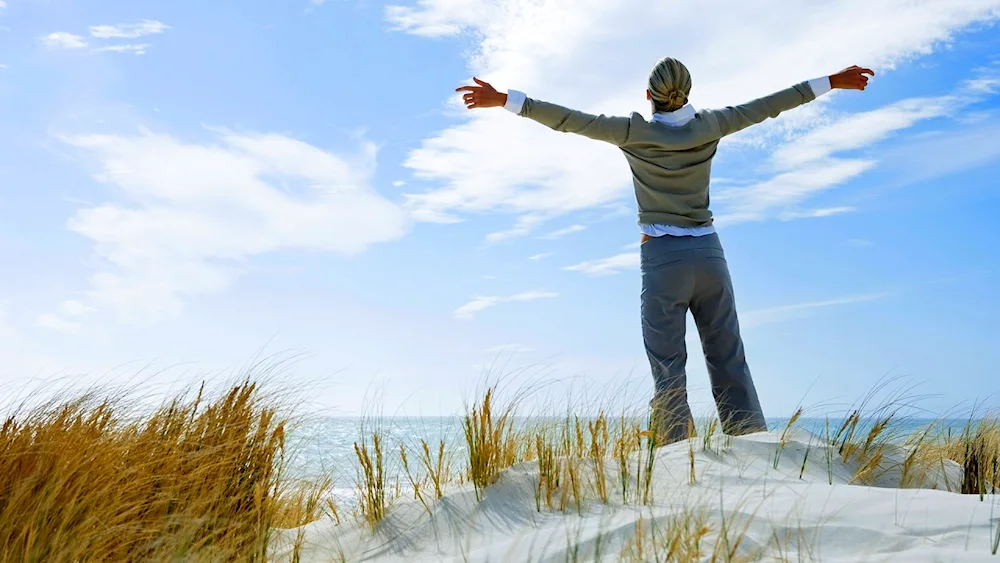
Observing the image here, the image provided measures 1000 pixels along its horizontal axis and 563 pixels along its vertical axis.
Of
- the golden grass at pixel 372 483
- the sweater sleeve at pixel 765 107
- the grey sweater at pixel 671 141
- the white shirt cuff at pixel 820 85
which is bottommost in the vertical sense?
the golden grass at pixel 372 483

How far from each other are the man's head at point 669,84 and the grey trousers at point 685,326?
2.58ft

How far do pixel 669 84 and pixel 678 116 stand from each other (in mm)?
189

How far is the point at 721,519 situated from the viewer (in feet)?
9.30

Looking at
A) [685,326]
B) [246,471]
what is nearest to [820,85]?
[685,326]

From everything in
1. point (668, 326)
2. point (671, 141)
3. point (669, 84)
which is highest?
point (669, 84)

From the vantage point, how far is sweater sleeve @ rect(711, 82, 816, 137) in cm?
486

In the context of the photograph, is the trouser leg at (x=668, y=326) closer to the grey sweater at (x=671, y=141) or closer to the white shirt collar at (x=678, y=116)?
the grey sweater at (x=671, y=141)

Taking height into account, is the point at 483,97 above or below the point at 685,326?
above

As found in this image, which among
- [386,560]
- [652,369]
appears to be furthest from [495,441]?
[652,369]

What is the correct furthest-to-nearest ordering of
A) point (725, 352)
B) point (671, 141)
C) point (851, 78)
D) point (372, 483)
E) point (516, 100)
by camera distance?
point (851, 78) → point (725, 352) → point (671, 141) → point (516, 100) → point (372, 483)

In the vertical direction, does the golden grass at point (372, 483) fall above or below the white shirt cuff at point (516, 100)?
below

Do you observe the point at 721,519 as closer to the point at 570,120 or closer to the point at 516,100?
the point at 570,120

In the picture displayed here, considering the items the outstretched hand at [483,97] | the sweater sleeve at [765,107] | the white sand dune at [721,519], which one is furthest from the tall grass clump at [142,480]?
the sweater sleeve at [765,107]

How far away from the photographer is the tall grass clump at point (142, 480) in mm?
2979
